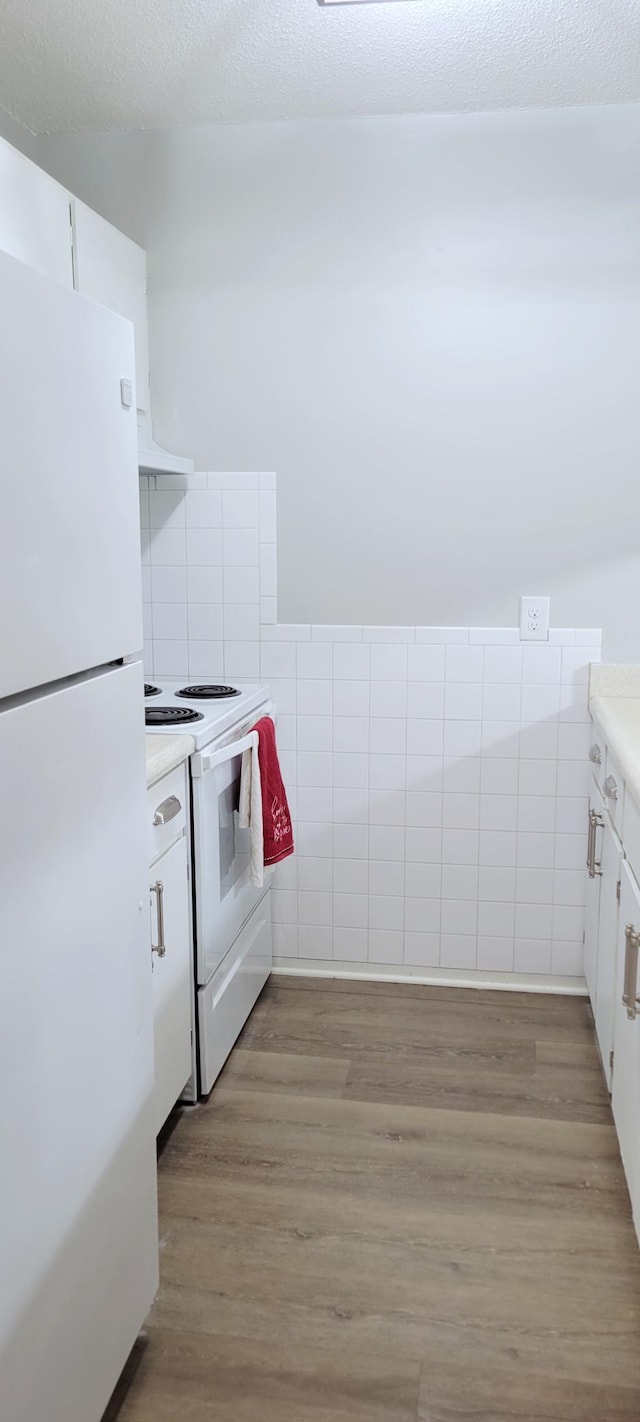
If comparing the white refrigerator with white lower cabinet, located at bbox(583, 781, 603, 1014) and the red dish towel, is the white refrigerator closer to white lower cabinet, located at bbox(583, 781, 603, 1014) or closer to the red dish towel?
the red dish towel

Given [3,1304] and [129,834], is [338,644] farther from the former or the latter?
[3,1304]

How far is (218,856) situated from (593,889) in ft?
3.38

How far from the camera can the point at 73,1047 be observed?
52.9 inches

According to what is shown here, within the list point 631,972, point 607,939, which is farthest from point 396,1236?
point 607,939

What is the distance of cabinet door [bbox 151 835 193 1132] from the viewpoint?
2127 mm

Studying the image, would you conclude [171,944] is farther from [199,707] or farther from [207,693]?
[207,693]

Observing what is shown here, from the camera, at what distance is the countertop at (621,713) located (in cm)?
209

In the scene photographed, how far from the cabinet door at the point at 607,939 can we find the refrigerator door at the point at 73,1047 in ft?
3.68

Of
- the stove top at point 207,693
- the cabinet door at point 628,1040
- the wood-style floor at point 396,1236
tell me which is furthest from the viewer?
the stove top at point 207,693

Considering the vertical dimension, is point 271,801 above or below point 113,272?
below

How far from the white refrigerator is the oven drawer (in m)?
0.85

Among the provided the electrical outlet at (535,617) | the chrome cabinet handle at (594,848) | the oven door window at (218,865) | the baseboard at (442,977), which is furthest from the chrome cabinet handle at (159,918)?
the electrical outlet at (535,617)

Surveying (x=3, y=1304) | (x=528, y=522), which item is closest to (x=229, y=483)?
(x=528, y=522)

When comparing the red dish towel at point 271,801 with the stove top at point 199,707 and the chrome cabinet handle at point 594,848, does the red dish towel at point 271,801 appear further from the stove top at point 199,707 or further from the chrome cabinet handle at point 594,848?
the chrome cabinet handle at point 594,848
